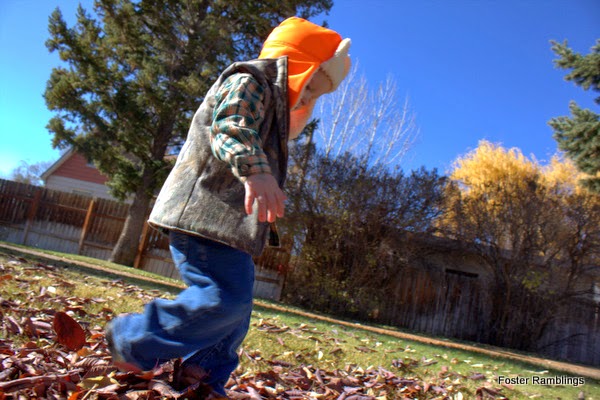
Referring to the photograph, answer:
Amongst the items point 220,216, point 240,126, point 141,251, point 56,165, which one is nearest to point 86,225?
point 141,251

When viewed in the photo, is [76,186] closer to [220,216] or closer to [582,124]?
[582,124]

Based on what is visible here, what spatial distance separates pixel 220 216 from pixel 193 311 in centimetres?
40

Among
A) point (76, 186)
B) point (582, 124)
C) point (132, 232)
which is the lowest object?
point (132, 232)

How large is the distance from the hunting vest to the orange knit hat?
131mm

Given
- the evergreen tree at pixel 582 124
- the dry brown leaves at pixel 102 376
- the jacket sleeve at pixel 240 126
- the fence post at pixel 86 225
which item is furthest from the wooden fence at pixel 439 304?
the jacket sleeve at pixel 240 126

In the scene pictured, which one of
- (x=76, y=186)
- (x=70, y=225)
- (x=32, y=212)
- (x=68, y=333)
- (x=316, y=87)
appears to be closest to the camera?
(x=68, y=333)

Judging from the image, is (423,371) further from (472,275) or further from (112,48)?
(112,48)

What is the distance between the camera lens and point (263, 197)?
5.52ft

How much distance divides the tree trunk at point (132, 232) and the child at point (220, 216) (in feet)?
40.4

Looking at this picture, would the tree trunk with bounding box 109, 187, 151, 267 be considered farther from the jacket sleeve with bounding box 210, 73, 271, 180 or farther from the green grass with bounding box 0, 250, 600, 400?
the jacket sleeve with bounding box 210, 73, 271, 180

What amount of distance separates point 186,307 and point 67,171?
29.0 m

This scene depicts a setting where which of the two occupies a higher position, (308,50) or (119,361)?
(308,50)

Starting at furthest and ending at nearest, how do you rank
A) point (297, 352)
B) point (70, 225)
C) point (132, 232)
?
point (70, 225)
point (132, 232)
point (297, 352)

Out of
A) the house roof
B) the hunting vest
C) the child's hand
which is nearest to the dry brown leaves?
the hunting vest
